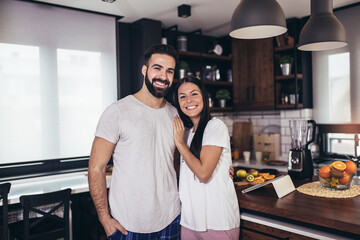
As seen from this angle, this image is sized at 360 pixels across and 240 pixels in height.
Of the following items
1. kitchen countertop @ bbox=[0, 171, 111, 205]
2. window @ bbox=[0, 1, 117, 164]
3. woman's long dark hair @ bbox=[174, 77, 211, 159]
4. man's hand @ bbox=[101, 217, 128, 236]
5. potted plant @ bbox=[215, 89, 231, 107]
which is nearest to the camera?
man's hand @ bbox=[101, 217, 128, 236]

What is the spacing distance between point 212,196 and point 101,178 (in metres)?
0.63

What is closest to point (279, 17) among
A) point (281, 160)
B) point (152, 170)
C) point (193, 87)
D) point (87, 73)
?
point (193, 87)

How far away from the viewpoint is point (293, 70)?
419 cm

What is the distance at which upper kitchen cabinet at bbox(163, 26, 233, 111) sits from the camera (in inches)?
175

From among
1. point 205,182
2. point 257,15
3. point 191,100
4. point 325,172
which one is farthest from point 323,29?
point 205,182

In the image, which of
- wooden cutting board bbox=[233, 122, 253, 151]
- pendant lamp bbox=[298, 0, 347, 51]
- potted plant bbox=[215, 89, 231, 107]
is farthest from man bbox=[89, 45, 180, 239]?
wooden cutting board bbox=[233, 122, 253, 151]

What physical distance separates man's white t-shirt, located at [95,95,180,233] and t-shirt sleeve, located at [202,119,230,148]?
0.24 m

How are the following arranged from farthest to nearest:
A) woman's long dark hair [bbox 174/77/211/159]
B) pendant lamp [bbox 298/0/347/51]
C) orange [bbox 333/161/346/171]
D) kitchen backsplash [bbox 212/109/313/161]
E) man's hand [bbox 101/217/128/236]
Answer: kitchen backsplash [bbox 212/109/313/161] < pendant lamp [bbox 298/0/347/51] < orange [bbox 333/161/346/171] < woman's long dark hair [bbox 174/77/211/159] < man's hand [bbox 101/217/128/236]

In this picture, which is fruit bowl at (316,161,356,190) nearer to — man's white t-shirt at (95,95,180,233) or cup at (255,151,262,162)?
man's white t-shirt at (95,95,180,233)

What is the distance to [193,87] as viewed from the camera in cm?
196

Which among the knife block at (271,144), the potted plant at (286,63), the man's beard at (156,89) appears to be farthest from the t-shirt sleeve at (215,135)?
the knife block at (271,144)

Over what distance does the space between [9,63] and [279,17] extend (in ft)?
8.86

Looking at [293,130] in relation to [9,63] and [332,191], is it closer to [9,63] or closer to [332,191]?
[332,191]

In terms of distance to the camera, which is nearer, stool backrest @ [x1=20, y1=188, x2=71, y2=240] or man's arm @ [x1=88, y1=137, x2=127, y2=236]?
man's arm @ [x1=88, y1=137, x2=127, y2=236]
